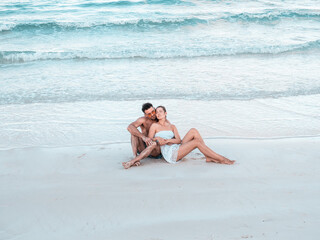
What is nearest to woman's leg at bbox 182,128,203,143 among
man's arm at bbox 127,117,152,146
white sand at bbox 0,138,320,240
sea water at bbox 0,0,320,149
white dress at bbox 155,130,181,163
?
white dress at bbox 155,130,181,163

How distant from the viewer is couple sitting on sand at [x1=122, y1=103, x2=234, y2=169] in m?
5.42

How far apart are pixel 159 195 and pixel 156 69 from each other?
7508 mm

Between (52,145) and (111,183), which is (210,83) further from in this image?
(111,183)

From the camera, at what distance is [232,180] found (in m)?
4.88

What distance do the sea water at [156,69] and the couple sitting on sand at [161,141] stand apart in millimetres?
871

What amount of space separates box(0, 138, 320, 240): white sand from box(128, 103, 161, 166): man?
0.21 metres

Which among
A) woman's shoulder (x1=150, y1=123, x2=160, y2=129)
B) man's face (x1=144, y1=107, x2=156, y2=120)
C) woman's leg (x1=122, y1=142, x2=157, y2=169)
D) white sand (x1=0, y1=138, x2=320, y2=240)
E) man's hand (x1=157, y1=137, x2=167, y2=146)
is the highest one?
man's face (x1=144, y1=107, x2=156, y2=120)

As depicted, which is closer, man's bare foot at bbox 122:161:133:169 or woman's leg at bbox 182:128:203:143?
man's bare foot at bbox 122:161:133:169

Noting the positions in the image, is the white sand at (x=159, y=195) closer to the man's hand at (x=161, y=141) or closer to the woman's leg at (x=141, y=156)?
the woman's leg at (x=141, y=156)

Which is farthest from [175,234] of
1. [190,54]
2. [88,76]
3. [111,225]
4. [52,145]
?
[190,54]

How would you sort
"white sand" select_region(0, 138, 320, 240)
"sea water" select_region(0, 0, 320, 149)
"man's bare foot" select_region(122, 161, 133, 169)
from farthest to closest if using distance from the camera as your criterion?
1. "sea water" select_region(0, 0, 320, 149)
2. "man's bare foot" select_region(122, 161, 133, 169)
3. "white sand" select_region(0, 138, 320, 240)

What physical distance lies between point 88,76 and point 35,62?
318 cm

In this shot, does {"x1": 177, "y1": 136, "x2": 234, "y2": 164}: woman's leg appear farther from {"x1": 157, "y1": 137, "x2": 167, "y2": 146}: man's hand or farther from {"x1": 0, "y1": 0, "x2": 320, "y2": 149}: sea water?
{"x1": 0, "y1": 0, "x2": 320, "y2": 149}: sea water

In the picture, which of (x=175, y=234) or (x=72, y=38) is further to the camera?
(x=72, y=38)
